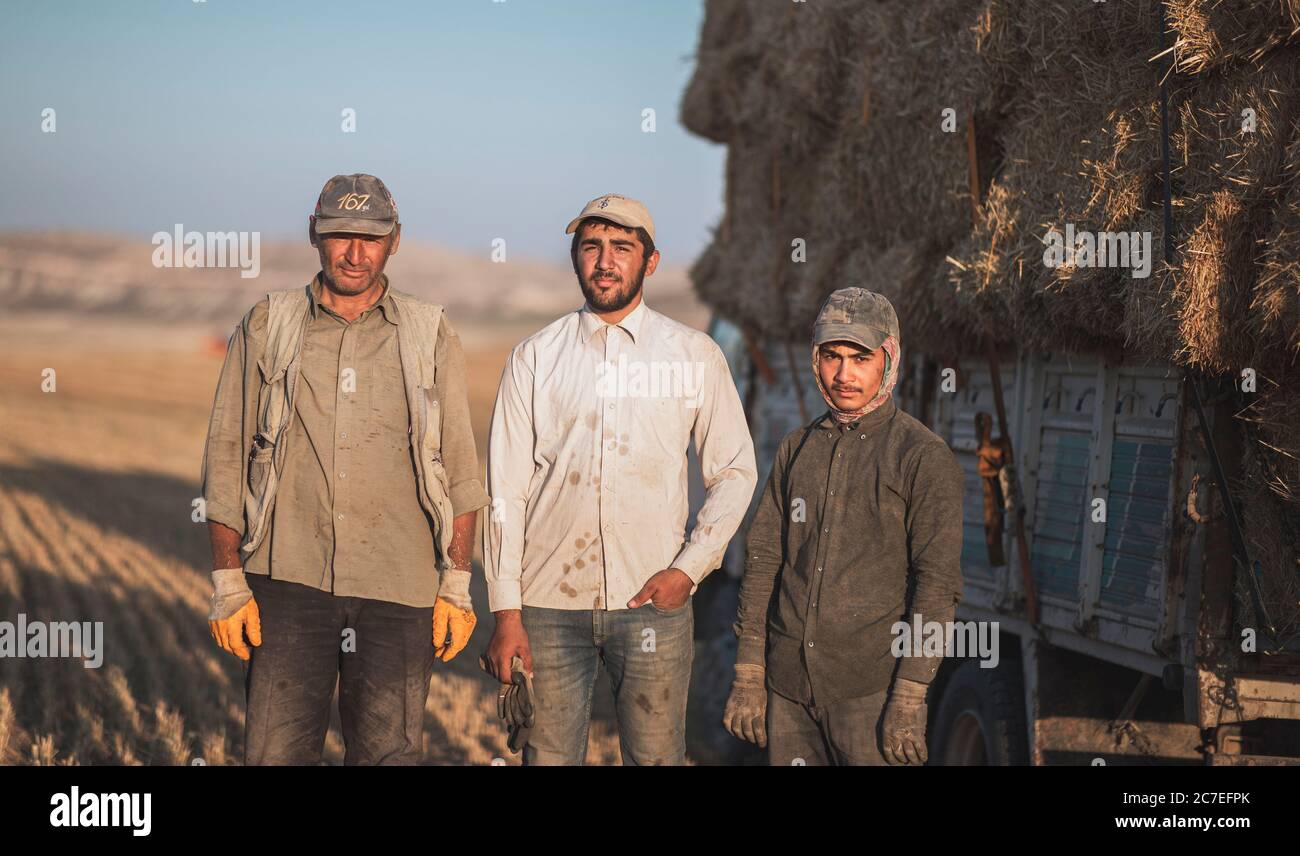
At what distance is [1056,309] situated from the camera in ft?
17.3

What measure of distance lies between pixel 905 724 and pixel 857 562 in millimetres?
481

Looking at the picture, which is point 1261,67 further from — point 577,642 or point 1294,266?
point 577,642

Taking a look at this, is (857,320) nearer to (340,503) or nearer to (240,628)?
(340,503)

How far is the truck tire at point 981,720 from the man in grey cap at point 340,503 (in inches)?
104

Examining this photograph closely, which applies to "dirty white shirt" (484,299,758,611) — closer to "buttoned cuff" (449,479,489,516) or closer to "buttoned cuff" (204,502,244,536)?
"buttoned cuff" (449,479,489,516)

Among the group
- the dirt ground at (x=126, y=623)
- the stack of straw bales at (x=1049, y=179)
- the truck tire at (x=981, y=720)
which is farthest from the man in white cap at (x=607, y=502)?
the dirt ground at (x=126, y=623)

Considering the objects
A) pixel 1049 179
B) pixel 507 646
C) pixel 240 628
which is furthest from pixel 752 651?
pixel 1049 179

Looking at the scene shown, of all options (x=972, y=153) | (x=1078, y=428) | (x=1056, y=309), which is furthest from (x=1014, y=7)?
(x=1078, y=428)

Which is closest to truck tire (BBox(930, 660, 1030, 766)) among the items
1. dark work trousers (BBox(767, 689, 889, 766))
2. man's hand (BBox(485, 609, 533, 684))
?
dark work trousers (BBox(767, 689, 889, 766))

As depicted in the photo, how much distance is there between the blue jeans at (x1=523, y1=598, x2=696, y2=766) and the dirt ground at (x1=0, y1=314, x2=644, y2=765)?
3236 millimetres

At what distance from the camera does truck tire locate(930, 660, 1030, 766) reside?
19.0 feet

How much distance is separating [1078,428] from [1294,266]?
60.6 inches

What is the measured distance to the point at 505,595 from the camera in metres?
4.16

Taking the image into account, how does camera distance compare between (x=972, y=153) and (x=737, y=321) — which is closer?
(x=972, y=153)
